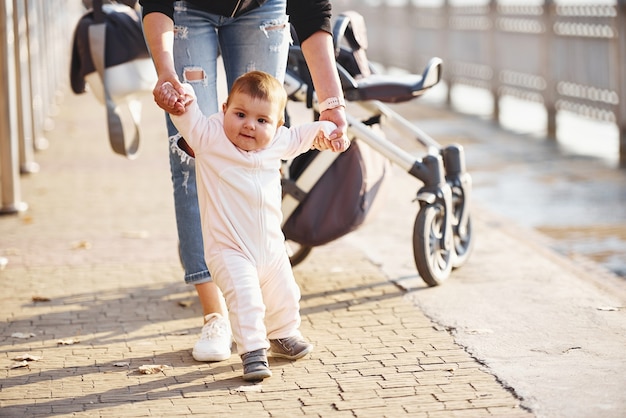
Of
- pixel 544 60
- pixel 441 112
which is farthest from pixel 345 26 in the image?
pixel 441 112

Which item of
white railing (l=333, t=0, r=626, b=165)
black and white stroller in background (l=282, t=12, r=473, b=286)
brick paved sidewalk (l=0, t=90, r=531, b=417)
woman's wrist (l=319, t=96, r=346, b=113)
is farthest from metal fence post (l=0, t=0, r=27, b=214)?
white railing (l=333, t=0, r=626, b=165)

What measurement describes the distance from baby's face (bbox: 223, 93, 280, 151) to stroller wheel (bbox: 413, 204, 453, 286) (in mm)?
1475

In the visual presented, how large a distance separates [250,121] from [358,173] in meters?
1.49

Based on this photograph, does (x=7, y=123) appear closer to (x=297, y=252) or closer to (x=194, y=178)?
(x=297, y=252)

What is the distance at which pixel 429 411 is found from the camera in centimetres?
395

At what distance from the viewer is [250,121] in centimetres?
432

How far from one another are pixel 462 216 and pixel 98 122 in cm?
902

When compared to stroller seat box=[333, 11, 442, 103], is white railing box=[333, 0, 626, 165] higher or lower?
lower

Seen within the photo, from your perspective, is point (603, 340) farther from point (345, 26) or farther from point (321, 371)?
point (345, 26)

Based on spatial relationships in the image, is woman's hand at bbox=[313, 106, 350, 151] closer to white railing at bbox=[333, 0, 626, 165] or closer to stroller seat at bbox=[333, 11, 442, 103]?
stroller seat at bbox=[333, 11, 442, 103]

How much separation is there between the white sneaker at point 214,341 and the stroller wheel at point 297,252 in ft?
4.77

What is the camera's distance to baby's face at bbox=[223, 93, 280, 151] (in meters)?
4.30

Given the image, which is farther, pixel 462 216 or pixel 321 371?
pixel 462 216

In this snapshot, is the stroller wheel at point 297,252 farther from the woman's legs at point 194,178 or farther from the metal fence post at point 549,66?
the metal fence post at point 549,66
